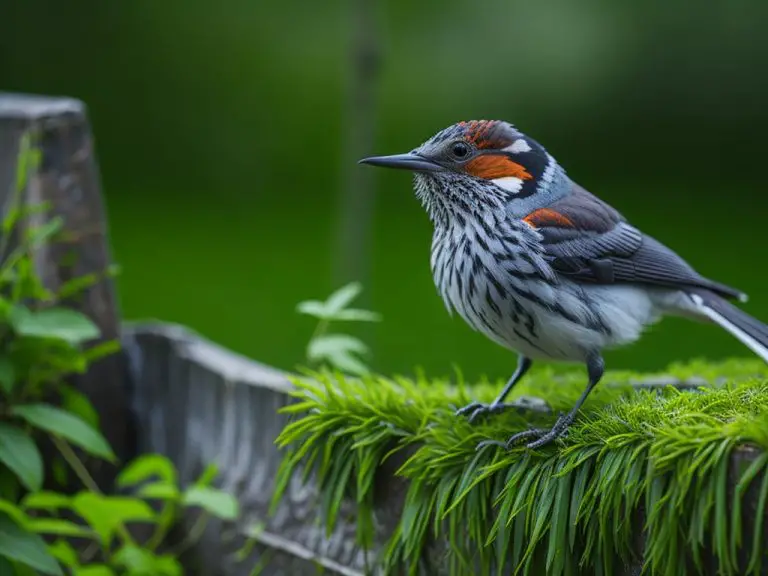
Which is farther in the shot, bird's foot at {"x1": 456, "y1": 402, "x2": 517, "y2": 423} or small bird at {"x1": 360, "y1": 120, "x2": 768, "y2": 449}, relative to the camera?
bird's foot at {"x1": 456, "y1": 402, "x2": 517, "y2": 423}

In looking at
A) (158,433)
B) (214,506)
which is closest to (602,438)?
(214,506)

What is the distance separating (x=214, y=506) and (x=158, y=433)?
693 millimetres

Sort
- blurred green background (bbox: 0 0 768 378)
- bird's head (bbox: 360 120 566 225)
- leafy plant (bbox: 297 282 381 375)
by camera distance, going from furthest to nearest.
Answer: blurred green background (bbox: 0 0 768 378) < leafy plant (bbox: 297 282 381 375) < bird's head (bbox: 360 120 566 225)

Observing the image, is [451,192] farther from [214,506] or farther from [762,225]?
[762,225]

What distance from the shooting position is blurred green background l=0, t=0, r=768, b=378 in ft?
30.7

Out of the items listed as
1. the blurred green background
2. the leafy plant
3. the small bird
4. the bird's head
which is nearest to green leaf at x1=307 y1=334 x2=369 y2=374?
the leafy plant

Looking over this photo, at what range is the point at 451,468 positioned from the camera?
2488mm

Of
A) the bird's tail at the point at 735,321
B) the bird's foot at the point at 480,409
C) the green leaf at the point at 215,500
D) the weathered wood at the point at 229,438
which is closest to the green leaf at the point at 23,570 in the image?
the green leaf at the point at 215,500

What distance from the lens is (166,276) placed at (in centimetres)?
791

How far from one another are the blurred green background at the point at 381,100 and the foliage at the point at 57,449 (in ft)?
16.3

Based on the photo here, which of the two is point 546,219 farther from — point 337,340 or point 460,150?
point 337,340

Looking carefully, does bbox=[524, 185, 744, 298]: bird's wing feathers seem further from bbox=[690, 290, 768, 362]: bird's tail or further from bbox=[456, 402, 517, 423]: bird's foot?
bbox=[456, 402, 517, 423]: bird's foot

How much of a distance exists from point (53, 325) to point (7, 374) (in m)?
0.17

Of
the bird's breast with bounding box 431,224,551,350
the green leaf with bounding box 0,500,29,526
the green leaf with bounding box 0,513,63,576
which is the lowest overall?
the green leaf with bounding box 0,513,63,576
